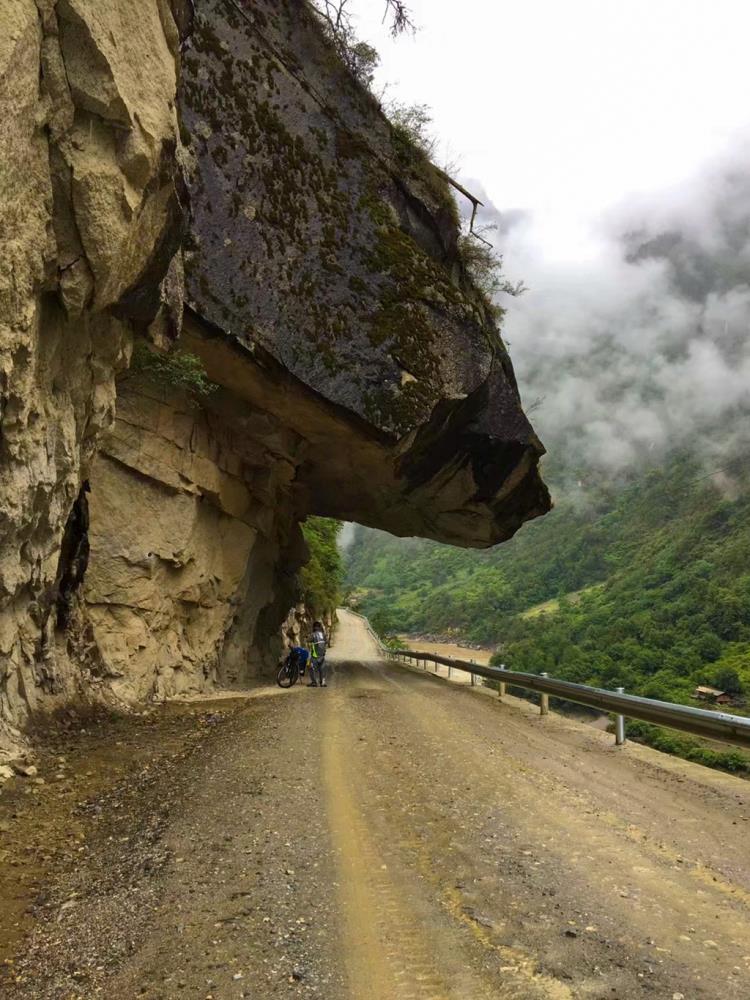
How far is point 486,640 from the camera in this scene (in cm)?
8638

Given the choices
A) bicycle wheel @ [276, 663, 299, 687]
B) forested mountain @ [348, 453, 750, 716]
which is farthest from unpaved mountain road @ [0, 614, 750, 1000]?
forested mountain @ [348, 453, 750, 716]

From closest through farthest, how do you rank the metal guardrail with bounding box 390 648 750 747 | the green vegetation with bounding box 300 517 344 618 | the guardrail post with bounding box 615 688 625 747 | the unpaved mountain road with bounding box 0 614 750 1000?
the unpaved mountain road with bounding box 0 614 750 1000
the metal guardrail with bounding box 390 648 750 747
the guardrail post with bounding box 615 688 625 747
the green vegetation with bounding box 300 517 344 618

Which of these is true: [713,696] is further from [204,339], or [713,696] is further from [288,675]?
[204,339]

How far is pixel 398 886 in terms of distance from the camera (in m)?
3.45

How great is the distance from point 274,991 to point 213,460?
1180cm

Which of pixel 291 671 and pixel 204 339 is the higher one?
pixel 204 339

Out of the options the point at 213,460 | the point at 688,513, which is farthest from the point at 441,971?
the point at 688,513

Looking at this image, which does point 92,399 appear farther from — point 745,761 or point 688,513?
point 688,513

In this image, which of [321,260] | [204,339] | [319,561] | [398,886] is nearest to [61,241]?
[398,886]

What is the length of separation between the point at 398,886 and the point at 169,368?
9477 mm

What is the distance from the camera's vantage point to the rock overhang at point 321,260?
12.0 meters

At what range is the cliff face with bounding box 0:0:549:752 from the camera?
5.03 metres

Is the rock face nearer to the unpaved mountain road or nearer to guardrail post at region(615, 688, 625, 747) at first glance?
the unpaved mountain road

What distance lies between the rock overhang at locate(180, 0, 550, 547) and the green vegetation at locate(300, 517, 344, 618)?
619 inches
